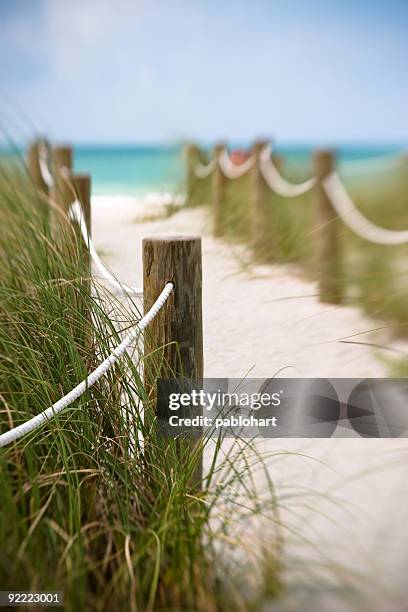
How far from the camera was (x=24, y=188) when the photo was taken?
205 cm

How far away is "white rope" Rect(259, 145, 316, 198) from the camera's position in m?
3.51

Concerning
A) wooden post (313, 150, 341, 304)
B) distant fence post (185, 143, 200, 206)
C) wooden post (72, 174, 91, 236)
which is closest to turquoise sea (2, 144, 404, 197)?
distant fence post (185, 143, 200, 206)

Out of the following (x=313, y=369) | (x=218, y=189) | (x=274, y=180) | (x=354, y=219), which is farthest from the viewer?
(x=218, y=189)

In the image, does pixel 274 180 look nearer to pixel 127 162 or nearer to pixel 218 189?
pixel 218 189

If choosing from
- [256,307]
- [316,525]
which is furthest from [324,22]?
[316,525]

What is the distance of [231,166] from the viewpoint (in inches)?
192

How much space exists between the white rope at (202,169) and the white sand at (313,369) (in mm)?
422

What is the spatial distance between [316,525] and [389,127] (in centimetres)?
2234

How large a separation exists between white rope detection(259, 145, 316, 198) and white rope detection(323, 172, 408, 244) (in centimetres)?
12

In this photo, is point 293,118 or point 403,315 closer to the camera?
point 403,315

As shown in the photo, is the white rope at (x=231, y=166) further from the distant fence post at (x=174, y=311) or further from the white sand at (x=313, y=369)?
the distant fence post at (x=174, y=311)

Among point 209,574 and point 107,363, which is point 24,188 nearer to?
point 107,363

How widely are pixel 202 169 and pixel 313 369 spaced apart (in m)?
3.38

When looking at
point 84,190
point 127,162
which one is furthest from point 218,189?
point 127,162
